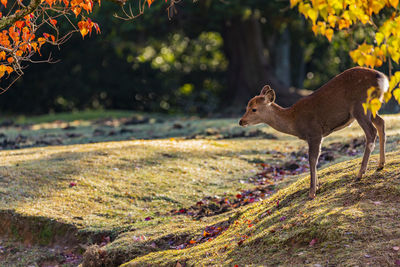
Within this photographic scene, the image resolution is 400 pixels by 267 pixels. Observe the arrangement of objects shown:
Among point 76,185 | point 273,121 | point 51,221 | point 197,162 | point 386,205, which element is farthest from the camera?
point 197,162

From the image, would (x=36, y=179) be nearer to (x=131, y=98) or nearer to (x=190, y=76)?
(x=131, y=98)

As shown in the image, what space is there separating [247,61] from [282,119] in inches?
839

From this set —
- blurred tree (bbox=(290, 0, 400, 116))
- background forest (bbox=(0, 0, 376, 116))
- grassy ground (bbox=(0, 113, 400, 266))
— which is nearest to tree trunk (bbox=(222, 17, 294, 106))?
background forest (bbox=(0, 0, 376, 116))

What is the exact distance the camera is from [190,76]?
34.2 metres

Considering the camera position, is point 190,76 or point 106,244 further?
point 190,76

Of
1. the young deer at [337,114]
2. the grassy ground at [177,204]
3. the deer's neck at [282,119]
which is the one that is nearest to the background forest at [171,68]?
the grassy ground at [177,204]

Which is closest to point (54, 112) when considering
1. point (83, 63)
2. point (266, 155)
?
point (83, 63)

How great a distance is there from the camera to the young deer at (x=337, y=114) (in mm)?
7355

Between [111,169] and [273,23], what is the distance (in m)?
19.5

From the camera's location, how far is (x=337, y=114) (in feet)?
24.8

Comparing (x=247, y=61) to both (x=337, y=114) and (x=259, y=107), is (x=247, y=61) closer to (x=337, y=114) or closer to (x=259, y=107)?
(x=259, y=107)

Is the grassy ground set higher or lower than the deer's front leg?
lower

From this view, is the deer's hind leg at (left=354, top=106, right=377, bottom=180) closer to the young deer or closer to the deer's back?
the young deer

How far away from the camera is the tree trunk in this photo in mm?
28609
